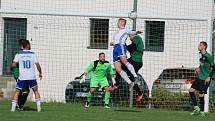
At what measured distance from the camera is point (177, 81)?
84.6ft

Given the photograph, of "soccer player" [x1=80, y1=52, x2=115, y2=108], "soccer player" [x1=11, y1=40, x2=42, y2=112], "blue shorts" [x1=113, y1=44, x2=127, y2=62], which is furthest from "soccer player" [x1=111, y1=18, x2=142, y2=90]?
"soccer player" [x1=80, y1=52, x2=115, y2=108]

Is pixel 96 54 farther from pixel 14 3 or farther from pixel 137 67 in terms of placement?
pixel 137 67

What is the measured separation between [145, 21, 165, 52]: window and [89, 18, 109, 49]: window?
1892 mm

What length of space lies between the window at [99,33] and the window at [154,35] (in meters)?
1.89

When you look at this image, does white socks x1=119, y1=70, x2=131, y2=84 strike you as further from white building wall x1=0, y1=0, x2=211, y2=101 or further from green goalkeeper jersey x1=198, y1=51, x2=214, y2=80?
white building wall x1=0, y1=0, x2=211, y2=101

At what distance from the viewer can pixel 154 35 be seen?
30359mm

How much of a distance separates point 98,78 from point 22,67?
18.2 ft

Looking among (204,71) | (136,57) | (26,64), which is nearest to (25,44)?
A: (26,64)

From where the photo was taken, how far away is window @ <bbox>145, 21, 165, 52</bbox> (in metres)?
29.5

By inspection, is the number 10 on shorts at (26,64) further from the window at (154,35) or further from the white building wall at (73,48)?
the window at (154,35)

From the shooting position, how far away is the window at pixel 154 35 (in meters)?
29.5

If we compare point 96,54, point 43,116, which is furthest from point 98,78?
point 96,54

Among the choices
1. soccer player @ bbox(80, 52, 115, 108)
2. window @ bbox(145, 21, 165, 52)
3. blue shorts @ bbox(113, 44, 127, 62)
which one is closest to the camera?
blue shorts @ bbox(113, 44, 127, 62)

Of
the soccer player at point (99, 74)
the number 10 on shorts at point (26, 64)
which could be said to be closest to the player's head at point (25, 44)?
the number 10 on shorts at point (26, 64)
